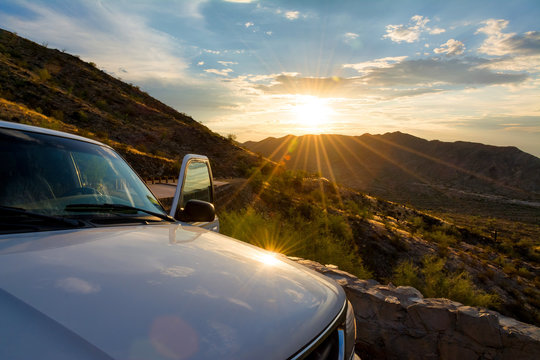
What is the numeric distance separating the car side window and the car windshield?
56 cm

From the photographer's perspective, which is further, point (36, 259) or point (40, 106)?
point (40, 106)

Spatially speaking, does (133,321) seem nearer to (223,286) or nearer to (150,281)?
(150,281)

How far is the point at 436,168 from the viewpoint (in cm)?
10800

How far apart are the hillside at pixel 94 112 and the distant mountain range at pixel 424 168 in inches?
1516

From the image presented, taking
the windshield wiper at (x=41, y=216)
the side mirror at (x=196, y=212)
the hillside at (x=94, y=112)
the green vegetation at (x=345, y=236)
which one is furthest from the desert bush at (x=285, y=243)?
the hillside at (x=94, y=112)

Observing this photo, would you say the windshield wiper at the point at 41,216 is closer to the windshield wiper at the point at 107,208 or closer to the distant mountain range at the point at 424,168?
the windshield wiper at the point at 107,208

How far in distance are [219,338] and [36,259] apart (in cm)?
84

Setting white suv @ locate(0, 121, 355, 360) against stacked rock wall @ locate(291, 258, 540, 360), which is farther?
stacked rock wall @ locate(291, 258, 540, 360)

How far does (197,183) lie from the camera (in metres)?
3.65

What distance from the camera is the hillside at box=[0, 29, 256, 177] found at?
2108 centimetres

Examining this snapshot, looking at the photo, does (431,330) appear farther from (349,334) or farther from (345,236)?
(345,236)

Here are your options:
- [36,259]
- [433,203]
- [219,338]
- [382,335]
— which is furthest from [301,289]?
[433,203]

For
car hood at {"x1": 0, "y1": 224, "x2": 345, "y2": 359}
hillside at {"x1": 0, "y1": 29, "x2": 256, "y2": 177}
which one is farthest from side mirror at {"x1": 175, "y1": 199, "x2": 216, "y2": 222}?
hillside at {"x1": 0, "y1": 29, "x2": 256, "y2": 177}

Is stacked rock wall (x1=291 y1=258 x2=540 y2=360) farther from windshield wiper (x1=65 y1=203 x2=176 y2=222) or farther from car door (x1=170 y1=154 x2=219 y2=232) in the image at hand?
windshield wiper (x1=65 y1=203 x2=176 y2=222)
